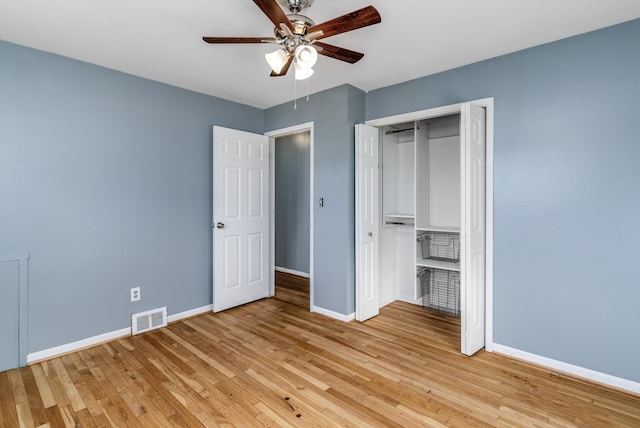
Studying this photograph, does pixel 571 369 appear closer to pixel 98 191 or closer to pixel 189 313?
pixel 189 313

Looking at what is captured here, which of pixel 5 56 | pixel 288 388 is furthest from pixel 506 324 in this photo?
pixel 5 56

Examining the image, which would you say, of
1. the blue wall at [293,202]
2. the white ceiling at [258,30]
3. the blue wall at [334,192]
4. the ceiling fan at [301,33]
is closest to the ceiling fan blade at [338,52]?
the ceiling fan at [301,33]

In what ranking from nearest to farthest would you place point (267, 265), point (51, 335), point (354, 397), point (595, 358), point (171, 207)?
point (354, 397) → point (595, 358) → point (51, 335) → point (171, 207) → point (267, 265)

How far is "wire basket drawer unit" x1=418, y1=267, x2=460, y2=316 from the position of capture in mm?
3719

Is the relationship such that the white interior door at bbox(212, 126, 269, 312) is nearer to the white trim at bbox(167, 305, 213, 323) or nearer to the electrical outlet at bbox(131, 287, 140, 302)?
the white trim at bbox(167, 305, 213, 323)

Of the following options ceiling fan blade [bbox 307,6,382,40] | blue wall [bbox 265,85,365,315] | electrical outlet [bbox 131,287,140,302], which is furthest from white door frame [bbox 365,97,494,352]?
electrical outlet [bbox 131,287,140,302]

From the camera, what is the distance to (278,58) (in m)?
1.91

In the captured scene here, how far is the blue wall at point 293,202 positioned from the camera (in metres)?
5.33

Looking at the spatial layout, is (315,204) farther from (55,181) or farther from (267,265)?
(55,181)

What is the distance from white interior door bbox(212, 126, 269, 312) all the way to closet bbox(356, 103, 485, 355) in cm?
138

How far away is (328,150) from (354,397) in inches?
95.6

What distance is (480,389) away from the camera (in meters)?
2.20

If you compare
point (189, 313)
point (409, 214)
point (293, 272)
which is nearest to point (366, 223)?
point (409, 214)

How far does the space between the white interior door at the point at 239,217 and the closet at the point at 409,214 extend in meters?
1.38
